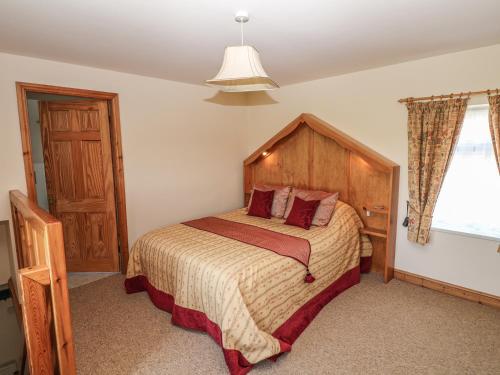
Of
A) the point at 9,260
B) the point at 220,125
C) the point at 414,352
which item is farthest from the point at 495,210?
the point at 9,260

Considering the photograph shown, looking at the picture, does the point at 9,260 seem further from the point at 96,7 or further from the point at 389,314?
the point at 389,314

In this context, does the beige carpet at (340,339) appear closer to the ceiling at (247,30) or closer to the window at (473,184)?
the window at (473,184)

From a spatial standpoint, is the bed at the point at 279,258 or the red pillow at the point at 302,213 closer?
the bed at the point at 279,258

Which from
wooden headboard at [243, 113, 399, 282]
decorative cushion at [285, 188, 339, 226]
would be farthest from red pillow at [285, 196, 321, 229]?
wooden headboard at [243, 113, 399, 282]

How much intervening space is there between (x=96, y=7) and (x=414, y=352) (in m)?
3.12

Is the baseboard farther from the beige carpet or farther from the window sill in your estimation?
the window sill

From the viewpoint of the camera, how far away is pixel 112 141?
3.40m

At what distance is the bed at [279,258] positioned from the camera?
82.2 inches

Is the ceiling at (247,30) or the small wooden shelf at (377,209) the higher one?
the ceiling at (247,30)

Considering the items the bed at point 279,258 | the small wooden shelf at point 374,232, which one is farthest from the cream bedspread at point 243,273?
the small wooden shelf at point 374,232

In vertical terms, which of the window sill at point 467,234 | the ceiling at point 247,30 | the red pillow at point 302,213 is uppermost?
the ceiling at point 247,30

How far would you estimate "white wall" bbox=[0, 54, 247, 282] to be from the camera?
8.93 ft

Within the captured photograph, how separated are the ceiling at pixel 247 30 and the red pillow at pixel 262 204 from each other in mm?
1514

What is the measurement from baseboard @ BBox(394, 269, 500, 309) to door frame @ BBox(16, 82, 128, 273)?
3178 mm
